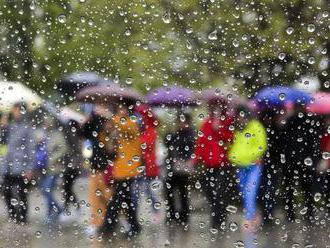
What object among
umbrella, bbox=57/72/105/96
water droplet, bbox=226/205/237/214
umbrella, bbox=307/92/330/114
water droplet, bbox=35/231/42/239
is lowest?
water droplet, bbox=35/231/42/239

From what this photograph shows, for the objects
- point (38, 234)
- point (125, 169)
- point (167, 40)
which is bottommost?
point (38, 234)

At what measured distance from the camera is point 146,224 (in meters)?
2.14

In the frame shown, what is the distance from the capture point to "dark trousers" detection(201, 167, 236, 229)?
2.12 metres

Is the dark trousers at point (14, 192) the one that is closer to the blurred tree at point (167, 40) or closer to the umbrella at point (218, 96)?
the blurred tree at point (167, 40)

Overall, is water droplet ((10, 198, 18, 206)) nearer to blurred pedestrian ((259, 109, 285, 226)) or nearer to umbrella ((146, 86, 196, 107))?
umbrella ((146, 86, 196, 107))

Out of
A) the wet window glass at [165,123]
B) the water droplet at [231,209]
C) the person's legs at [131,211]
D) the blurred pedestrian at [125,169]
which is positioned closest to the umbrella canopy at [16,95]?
the wet window glass at [165,123]

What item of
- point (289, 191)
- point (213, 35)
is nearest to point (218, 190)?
point (289, 191)

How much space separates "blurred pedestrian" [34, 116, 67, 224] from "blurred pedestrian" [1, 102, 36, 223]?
0.02 m

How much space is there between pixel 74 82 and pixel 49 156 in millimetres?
207

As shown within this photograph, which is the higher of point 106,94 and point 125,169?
point 106,94

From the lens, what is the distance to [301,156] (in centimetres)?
211

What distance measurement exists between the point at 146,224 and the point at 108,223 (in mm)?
101

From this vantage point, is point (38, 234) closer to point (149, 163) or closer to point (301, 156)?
point (149, 163)

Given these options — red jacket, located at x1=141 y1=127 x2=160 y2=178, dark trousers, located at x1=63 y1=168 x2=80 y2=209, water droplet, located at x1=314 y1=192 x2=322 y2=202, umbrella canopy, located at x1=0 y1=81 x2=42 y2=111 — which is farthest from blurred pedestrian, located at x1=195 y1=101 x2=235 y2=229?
umbrella canopy, located at x1=0 y1=81 x2=42 y2=111
